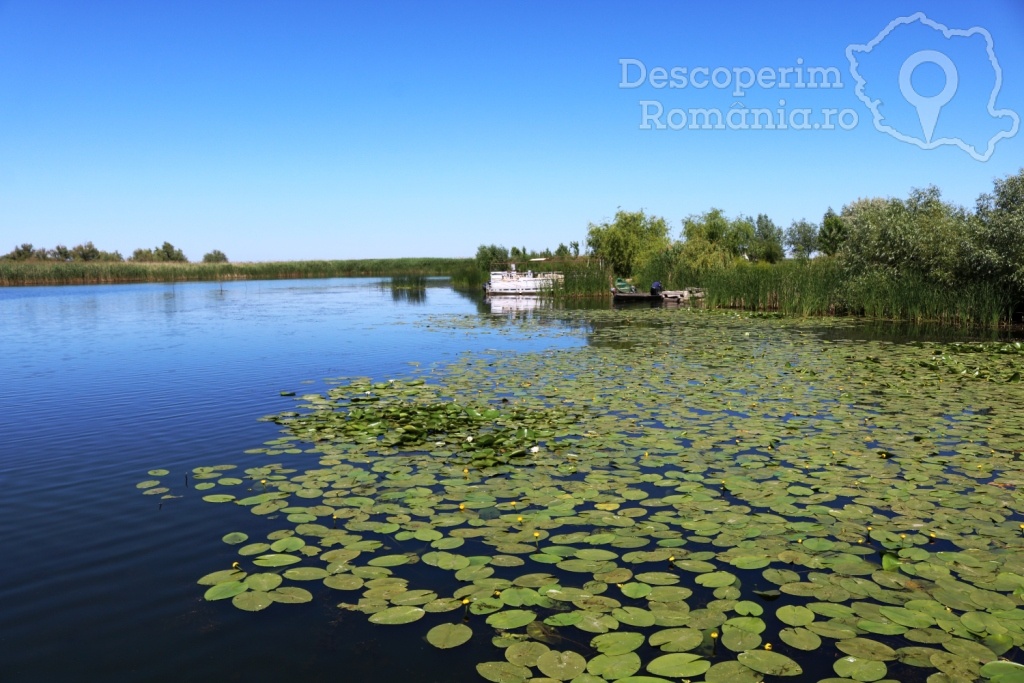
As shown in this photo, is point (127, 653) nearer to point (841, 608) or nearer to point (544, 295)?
point (841, 608)

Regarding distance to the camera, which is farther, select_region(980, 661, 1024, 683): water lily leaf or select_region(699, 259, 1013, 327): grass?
select_region(699, 259, 1013, 327): grass

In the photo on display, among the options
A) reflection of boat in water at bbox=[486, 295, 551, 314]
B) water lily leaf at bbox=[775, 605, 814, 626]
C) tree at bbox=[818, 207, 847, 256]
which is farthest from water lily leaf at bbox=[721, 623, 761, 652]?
tree at bbox=[818, 207, 847, 256]

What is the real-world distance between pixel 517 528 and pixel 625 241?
52.4 metres

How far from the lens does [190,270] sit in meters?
80.7

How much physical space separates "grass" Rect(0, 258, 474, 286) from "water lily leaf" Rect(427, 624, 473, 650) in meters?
61.4

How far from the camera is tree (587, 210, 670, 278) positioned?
55625 millimetres

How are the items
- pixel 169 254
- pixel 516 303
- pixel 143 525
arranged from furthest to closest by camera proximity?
1. pixel 169 254
2. pixel 516 303
3. pixel 143 525

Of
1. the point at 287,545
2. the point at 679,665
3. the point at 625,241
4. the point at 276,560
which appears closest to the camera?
the point at 679,665

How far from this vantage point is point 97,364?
1540cm

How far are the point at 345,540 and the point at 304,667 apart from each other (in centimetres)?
155

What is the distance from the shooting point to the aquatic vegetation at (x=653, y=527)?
144 inches

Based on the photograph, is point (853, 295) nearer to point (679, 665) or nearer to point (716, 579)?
point (716, 579)

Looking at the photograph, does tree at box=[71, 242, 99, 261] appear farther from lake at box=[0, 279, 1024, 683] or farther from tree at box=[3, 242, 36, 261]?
lake at box=[0, 279, 1024, 683]

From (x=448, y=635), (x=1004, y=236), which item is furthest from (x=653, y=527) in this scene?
(x=1004, y=236)
